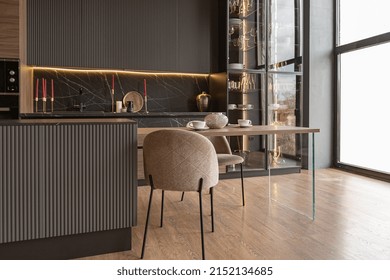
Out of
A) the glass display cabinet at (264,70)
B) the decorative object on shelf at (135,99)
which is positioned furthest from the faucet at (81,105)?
the glass display cabinet at (264,70)

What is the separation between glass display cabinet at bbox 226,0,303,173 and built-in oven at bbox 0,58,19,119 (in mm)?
2536

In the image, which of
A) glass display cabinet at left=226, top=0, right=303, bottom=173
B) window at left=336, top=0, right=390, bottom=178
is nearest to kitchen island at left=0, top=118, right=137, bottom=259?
glass display cabinet at left=226, top=0, right=303, bottom=173

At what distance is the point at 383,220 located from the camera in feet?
9.61

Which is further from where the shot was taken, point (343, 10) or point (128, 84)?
point (343, 10)

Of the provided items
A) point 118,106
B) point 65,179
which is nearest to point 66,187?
point 65,179

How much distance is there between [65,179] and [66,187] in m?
0.05

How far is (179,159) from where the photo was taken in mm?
2158

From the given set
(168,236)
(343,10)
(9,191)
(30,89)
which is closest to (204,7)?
(343,10)

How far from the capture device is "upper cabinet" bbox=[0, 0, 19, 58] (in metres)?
3.76

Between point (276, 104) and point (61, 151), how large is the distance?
3607 millimetres

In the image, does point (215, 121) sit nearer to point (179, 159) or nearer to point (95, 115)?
point (179, 159)

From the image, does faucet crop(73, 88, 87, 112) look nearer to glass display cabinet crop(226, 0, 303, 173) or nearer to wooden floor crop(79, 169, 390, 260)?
wooden floor crop(79, 169, 390, 260)
